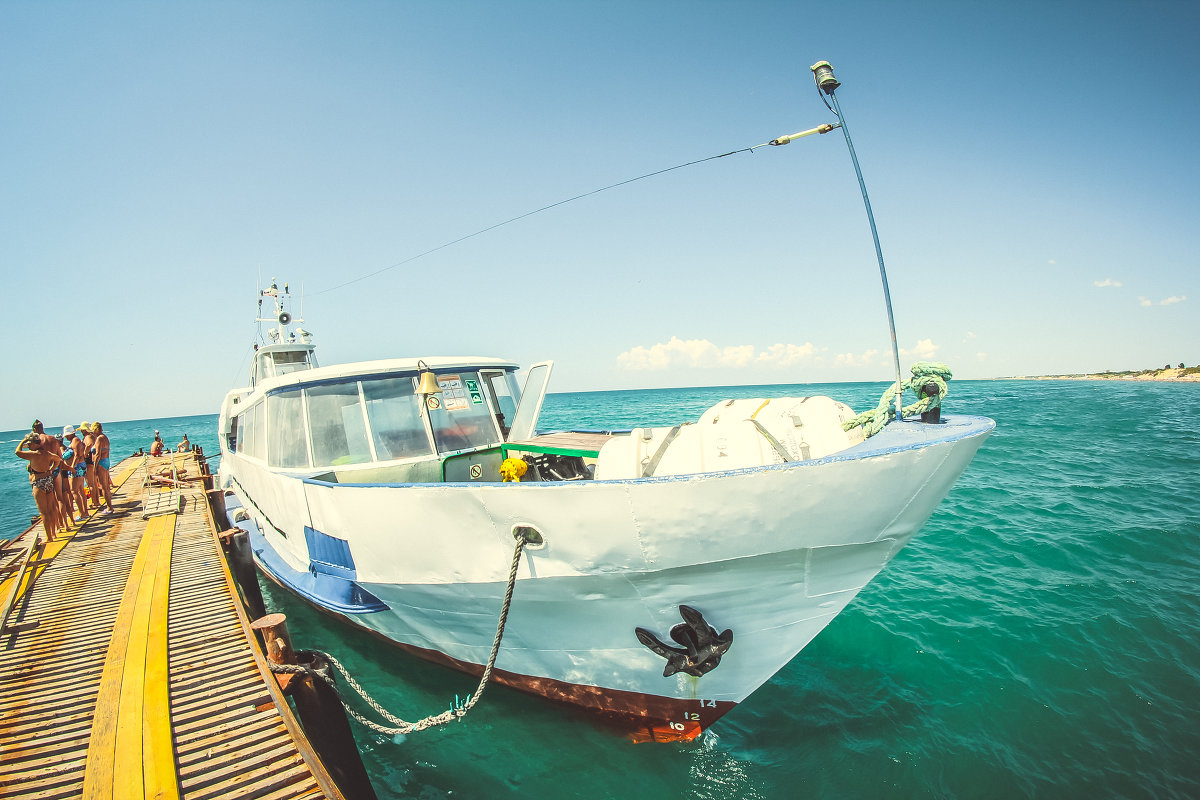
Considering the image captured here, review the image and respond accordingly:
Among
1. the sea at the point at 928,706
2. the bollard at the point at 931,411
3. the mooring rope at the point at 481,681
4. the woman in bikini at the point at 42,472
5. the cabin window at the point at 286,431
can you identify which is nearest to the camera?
the mooring rope at the point at 481,681

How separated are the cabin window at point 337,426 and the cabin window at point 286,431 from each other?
0.55 ft

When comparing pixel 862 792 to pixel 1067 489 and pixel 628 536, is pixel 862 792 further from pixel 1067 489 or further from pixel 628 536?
pixel 1067 489

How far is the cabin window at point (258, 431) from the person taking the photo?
669 cm

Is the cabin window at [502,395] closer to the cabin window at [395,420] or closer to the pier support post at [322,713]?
the cabin window at [395,420]

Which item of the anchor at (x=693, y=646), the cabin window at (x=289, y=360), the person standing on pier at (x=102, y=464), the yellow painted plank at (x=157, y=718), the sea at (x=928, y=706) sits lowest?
the sea at (x=928, y=706)

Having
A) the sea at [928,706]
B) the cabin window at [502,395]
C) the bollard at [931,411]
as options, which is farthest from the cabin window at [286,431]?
the bollard at [931,411]

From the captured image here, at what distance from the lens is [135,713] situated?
3629 mm

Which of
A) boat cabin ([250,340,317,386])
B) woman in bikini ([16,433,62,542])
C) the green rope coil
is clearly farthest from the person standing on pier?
the green rope coil

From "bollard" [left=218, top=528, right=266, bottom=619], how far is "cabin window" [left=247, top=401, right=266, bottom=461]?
3.83 ft

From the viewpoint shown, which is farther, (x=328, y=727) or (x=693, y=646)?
(x=328, y=727)

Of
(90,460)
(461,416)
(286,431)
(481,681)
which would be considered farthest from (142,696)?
(90,460)

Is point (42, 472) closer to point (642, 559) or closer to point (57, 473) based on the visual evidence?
point (57, 473)

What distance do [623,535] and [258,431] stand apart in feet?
21.1

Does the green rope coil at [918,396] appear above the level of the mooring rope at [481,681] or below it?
above
